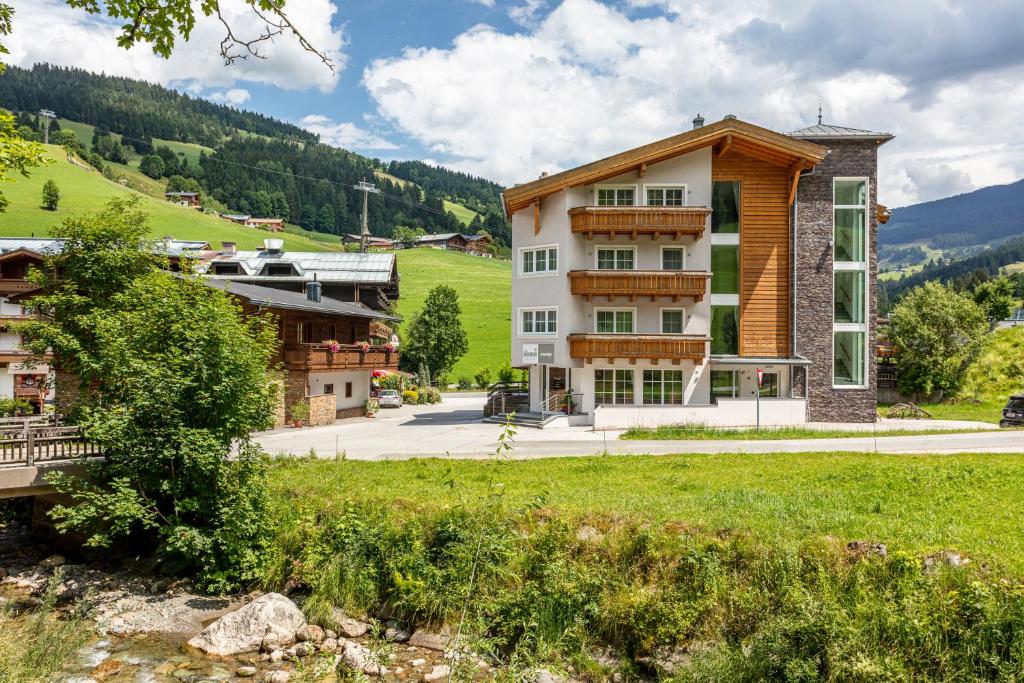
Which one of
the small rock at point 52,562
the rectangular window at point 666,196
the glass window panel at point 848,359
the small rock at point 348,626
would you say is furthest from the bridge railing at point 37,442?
the glass window panel at point 848,359

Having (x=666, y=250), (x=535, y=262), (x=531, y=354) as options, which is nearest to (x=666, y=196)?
(x=666, y=250)

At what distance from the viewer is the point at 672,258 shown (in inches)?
1452

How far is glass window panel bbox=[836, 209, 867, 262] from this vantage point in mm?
37094

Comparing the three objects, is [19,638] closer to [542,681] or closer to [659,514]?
[542,681]

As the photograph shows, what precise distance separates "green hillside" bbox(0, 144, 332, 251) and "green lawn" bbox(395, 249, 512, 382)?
23130 millimetres

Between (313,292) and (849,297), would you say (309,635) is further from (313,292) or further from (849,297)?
(849,297)

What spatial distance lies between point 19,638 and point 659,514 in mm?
12638

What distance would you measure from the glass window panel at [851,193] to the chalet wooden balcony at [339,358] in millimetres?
28795

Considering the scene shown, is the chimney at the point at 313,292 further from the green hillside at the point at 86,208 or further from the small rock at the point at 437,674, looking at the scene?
the green hillside at the point at 86,208

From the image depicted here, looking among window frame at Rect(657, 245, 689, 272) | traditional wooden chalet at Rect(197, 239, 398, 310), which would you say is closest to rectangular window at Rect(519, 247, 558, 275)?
window frame at Rect(657, 245, 689, 272)

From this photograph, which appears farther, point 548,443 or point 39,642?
point 548,443

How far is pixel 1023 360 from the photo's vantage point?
47844 millimetres

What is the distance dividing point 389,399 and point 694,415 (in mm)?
25221

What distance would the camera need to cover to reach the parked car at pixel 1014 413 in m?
31.0
